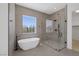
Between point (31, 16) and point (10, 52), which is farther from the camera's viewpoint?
point (31, 16)

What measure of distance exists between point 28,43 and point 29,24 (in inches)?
15.8

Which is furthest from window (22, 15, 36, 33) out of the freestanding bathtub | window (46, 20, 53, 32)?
window (46, 20, 53, 32)

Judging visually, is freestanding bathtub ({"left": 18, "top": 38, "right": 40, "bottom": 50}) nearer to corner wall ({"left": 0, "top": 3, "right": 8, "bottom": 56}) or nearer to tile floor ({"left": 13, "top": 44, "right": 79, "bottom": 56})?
tile floor ({"left": 13, "top": 44, "right": 79, "bottom": 56})

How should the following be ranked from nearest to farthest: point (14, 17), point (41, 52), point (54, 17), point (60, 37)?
point (14, 17) → point (41, 52) → point (54, 17) → point (60, 37)

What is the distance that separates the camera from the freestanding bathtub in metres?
1.62

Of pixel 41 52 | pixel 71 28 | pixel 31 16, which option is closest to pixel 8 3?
pixel 31 16

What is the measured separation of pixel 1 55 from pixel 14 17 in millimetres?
719

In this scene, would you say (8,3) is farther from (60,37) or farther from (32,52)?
(60,37)

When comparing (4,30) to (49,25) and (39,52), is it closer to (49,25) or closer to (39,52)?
(39,52)

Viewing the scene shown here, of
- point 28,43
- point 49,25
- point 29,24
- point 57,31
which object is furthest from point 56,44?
point 29,24

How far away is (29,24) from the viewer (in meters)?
1.61

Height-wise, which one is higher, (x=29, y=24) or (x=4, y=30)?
(x=29, y=24)

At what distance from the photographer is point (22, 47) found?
1633mm


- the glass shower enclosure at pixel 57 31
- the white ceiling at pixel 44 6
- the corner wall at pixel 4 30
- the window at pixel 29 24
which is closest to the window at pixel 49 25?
the glass shower enclosure at pixel 57 31
